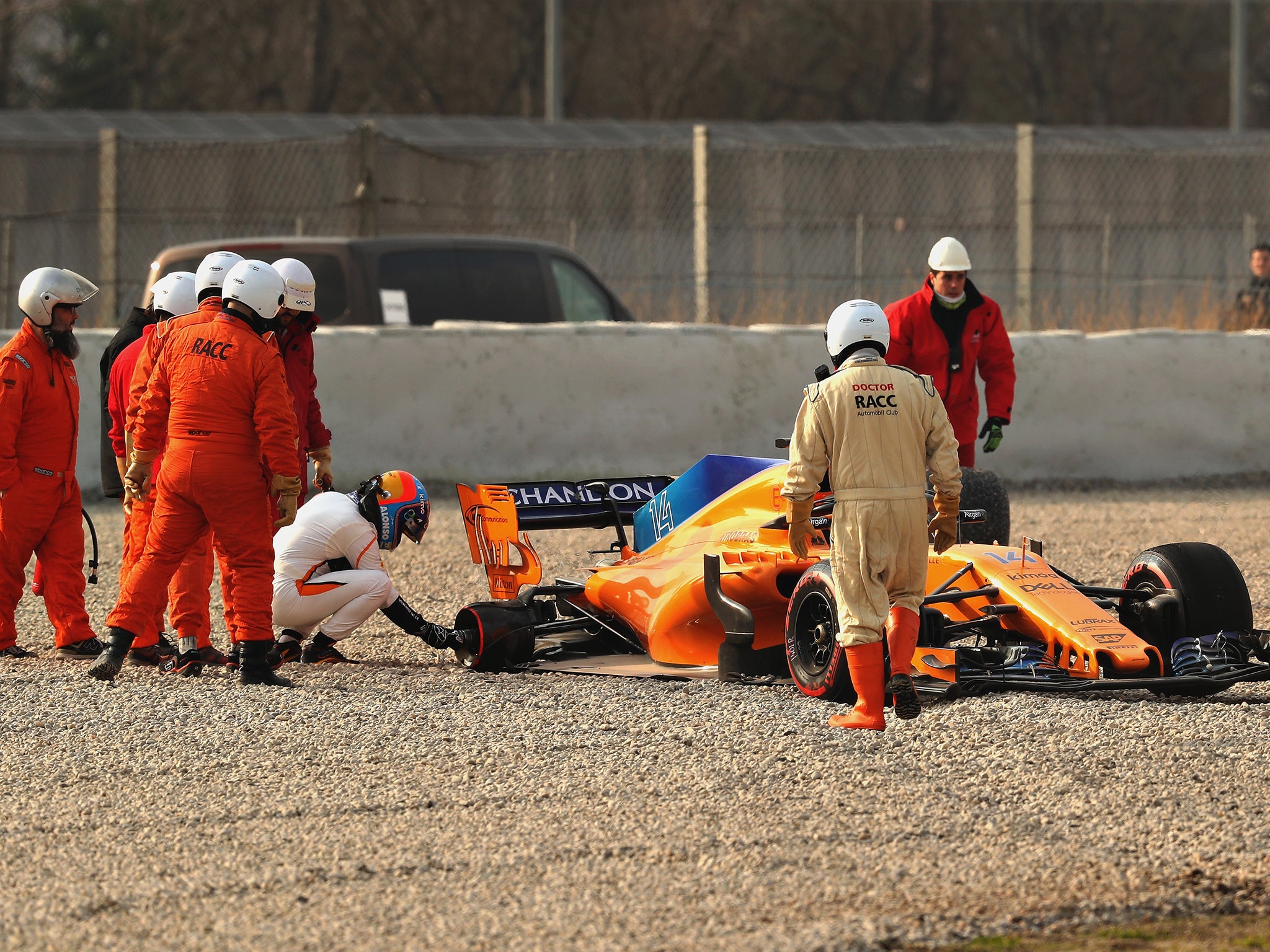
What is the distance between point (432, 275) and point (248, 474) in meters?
A: 6.64

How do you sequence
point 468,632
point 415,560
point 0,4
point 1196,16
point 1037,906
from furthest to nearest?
1. point 1196,16
2. point 0,4
3. point 415,560
4. point 468,632
5. point 1037,906

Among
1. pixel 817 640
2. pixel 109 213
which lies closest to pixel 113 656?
pixel 817 640

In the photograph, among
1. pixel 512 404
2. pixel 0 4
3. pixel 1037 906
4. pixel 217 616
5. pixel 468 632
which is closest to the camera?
pixel 1037 906

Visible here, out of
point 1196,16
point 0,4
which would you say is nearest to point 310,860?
point 0,4

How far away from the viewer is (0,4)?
35.5m

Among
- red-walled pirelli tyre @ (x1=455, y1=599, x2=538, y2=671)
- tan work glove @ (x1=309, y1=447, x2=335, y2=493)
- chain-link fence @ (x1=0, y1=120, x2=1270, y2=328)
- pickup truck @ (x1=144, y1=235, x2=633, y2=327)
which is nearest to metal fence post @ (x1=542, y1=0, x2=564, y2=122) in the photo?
chain-link fence @ (x1=0, y1=120, x2=1270, y2=328)

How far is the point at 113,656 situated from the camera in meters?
6.66

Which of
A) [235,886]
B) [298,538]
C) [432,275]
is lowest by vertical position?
[235,886]

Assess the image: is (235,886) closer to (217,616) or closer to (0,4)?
(217,616)

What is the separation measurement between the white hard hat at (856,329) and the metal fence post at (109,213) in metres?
9.33

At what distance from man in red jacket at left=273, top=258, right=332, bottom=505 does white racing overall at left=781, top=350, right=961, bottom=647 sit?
2.71m

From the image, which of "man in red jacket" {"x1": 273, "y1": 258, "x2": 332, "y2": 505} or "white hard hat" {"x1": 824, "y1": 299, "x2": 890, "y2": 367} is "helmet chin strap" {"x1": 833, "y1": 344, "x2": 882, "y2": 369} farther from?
"man in red jacket" {"x1": 273, "y1": 258, "x2": 332, "y2": 505}

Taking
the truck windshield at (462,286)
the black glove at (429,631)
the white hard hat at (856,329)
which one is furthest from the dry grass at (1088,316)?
the white hard hat at (856,329)

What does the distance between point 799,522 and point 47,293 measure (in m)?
3.67
